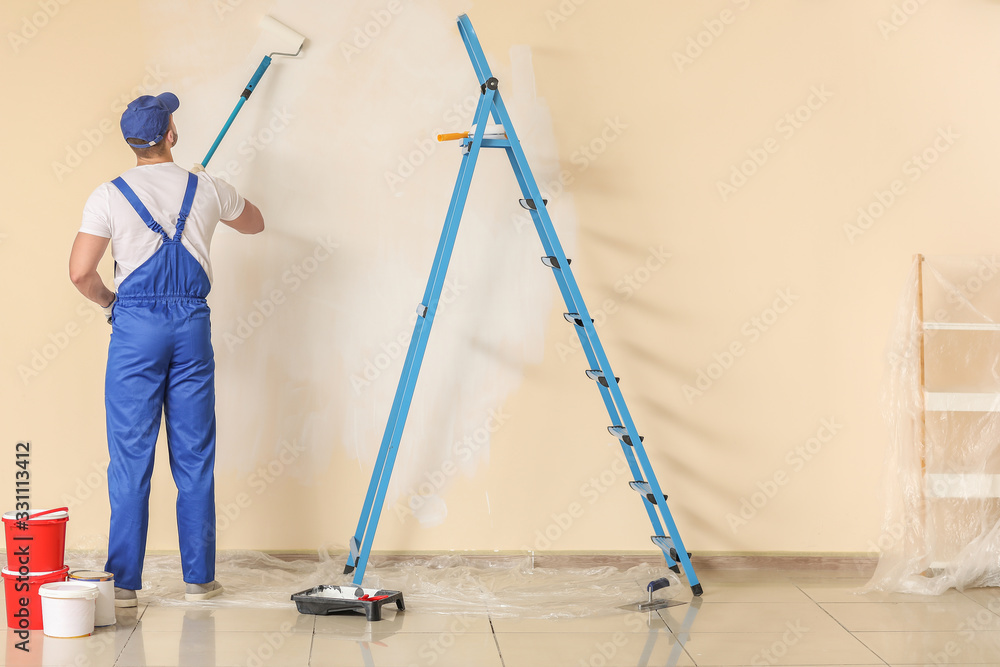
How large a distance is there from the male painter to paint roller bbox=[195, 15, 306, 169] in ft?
1.05

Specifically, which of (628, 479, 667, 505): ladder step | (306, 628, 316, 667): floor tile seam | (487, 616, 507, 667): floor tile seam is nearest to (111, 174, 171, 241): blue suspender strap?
(306, 628, 316, 667): floor tile seam

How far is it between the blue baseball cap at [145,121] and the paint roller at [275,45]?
349 mm

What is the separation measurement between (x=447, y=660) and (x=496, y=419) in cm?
101

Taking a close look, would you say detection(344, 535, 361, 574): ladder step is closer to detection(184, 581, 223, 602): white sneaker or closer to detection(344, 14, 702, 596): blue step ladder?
detection(344, 14, 702, 596): blue step ladder

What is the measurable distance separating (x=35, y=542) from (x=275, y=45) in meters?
1.73

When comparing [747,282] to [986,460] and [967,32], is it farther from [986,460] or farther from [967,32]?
[967,32]

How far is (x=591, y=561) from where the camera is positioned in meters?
3.04

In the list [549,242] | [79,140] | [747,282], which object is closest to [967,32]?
[747,282]

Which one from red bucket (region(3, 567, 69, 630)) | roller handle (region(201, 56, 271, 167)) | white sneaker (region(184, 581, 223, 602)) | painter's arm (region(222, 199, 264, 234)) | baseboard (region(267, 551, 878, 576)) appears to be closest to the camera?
red bucket (region(3, 567, 69, 630))

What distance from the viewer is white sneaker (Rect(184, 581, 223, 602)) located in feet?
8.61

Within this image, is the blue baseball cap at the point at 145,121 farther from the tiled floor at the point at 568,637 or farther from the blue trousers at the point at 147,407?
the tiled floor at the point at 568,637

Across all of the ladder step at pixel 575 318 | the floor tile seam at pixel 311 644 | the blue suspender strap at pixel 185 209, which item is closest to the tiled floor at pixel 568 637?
the floor tile seam at pixel 311 644

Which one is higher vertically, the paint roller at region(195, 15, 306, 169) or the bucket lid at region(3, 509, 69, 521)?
the paint roller at region(195, 15, 306, 169)

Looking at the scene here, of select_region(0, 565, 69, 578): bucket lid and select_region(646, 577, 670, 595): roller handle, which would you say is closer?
select_region(0, 565, 69, 578): bucket lid
